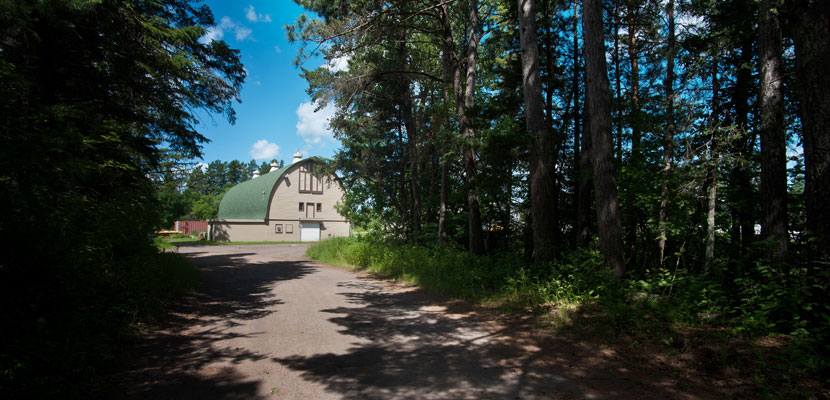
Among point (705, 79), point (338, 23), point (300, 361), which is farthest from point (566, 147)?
point (300, 361)

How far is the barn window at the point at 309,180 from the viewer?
4022 cm

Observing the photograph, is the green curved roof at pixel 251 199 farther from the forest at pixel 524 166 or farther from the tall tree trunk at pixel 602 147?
the tall tree trunk at pixel 602 147

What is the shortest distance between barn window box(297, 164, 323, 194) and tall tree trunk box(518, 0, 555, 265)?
110 ft

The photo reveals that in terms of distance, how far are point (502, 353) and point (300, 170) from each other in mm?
37895

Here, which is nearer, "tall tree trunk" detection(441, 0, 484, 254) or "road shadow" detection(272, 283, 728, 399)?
"road shadow" detection(272, 283, 728, 399)

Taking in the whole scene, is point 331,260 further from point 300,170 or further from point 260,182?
point 260,182

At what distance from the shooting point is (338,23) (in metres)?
11.1

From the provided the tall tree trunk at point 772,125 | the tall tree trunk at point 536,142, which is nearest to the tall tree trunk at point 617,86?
the tall tree trunk at point 536,142

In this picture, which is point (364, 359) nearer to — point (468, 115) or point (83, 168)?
point (83, 168)

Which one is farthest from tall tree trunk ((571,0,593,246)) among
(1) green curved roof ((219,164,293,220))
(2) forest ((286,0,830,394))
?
(1) green curved roof ((219,164,293,220))

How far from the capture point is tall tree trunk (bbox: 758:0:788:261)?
6.44 m

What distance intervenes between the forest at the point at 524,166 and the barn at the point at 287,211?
2419cm

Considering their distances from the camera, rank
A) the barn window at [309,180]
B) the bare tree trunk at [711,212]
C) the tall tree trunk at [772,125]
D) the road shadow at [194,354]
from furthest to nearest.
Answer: the barn window at [309,180], the bare tree trunk at [711,212], the tall tree trunk at [772,125], the road shadow at [194,354]

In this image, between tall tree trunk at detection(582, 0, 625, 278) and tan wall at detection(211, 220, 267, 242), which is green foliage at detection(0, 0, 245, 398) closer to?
tall tree trunk at detection(582, 0, 625, 278)
